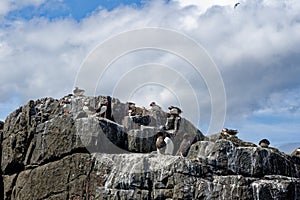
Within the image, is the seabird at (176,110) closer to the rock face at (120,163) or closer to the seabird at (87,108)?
the rock face at (120,163)

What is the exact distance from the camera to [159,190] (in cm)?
2195

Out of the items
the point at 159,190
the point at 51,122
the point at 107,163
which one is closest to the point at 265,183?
the point at 159,190

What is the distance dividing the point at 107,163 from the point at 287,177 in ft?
24.8

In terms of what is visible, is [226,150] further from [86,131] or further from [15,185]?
[15,185]

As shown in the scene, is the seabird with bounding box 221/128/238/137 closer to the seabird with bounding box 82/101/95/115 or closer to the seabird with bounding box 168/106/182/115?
the seabird with bounding box 168/106/182/115

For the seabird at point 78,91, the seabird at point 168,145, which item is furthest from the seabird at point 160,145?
the seabird at point 78,91

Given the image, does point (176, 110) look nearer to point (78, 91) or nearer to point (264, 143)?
point (264, 143)

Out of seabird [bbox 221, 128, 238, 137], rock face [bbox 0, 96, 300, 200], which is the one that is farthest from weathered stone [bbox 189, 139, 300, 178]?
seabird [bbox 221, 128, 238, 137]

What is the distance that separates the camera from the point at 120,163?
22.9 meters

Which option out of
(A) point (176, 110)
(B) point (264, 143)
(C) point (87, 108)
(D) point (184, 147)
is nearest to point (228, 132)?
(B) point (264, 143)

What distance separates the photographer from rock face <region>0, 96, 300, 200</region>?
21.7 metres

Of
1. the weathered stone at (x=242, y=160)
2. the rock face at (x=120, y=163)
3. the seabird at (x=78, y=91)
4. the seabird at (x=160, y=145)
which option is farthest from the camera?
the seabird at (x=78, y=91)

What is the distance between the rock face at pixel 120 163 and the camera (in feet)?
71.2

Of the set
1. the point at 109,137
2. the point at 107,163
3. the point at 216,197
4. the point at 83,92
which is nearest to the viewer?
the point at 216,197
